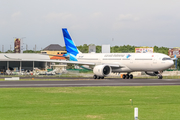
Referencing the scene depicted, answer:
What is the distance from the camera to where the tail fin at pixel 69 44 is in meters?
67.1

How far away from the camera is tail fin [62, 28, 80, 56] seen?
67.1 metres

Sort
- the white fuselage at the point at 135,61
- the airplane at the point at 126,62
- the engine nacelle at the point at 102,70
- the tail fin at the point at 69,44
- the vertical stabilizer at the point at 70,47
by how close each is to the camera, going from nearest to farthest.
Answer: the white fuselage at the point at 135,61
the airplane at the point at 126,62
the engine nacelle at the point at 102,70
the vertical stabilizer at the point at 70,47
the tail fin at the point at 69,44

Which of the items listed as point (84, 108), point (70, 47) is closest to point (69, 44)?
point (70, 47)

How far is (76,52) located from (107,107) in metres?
46.5

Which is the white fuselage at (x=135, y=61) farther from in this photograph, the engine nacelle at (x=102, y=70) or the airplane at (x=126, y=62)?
the engine nacelle at (x=102, y=70)

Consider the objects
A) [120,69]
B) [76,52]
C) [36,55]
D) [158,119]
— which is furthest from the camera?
[36,55]

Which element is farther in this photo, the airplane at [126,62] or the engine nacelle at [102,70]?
the engine nacelle at [102,70]

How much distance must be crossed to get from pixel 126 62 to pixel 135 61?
1977 millimetres

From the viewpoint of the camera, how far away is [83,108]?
20.4 meters

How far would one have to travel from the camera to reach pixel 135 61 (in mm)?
55656

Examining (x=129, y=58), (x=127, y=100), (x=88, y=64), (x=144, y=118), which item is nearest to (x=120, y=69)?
(x=129, y=58)

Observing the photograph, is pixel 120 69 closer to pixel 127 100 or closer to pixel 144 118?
pixel 127 100

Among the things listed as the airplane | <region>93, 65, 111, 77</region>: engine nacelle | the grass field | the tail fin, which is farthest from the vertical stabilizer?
the grass field

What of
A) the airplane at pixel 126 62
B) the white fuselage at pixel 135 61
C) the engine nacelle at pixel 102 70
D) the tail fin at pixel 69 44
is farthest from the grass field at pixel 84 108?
the tail fin at pixel 69 44
